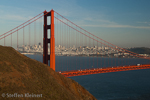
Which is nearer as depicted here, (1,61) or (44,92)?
(44,92)

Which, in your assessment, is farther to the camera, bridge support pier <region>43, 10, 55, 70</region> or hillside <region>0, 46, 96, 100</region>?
bridge support pier <region>43, 10, 55, 70</region>

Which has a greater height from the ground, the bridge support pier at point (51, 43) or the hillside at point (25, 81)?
the bridge support pier at point (51, 43)

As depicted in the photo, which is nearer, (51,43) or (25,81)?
(25,81)

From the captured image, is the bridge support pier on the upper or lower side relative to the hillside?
upper

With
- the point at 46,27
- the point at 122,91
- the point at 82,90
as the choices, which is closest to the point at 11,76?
the point at 82,90

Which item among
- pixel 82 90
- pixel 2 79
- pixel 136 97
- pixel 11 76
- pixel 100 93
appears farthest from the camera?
pixel 100 93

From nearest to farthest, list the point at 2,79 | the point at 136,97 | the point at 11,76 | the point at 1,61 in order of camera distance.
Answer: the point at 2,79 < the point at 11,76 < the point at 1,61 < the point at 136,97

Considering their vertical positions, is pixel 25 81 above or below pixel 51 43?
below

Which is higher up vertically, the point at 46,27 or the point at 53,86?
the point at 46,27

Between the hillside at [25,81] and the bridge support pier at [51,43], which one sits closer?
the hillside at [25,81]

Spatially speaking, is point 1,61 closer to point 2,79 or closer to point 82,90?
point 2,79

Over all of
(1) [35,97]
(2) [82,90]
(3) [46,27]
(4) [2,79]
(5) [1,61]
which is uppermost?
(3) [46,27]
